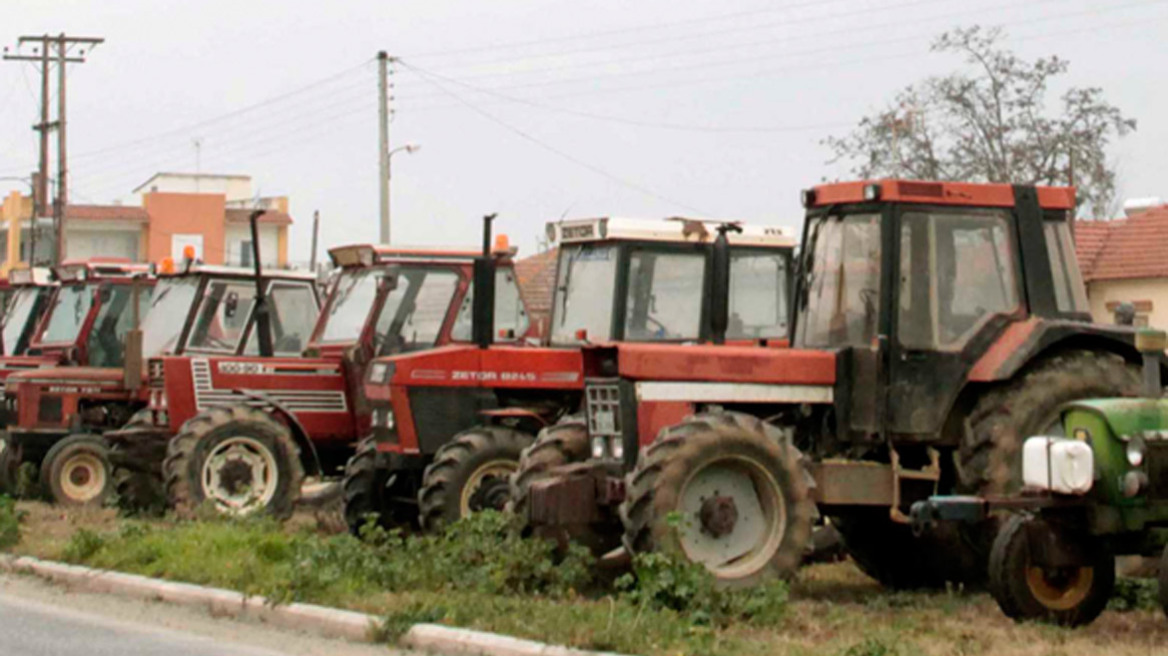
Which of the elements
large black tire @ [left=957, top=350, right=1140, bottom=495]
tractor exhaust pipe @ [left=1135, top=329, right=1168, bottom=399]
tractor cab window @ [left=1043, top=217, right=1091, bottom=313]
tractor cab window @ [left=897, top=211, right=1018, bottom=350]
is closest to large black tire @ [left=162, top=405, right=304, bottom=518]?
tractor cab window @ [left=897, top=211, right=1018, bottom=350]

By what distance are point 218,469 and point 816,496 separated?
8.01 m

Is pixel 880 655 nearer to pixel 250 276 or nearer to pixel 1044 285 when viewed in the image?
pixel 1044 285

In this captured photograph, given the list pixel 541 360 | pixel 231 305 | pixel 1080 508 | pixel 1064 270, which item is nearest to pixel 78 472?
pixel 231 305

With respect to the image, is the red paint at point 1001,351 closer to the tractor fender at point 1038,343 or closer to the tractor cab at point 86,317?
the tractor fender at point 1038,343

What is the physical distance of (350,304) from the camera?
768 inches

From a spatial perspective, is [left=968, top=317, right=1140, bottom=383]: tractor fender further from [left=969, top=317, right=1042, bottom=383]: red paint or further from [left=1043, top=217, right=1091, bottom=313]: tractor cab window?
[left=1043, top=217, right=1091, bottom=313]: tractor cab window

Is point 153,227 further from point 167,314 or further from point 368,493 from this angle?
point 368,493

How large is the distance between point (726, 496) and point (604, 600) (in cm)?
103

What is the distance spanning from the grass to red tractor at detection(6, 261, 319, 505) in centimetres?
670

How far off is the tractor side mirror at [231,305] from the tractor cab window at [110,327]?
295cm

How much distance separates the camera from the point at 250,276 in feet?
73.6

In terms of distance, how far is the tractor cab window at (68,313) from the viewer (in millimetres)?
25484

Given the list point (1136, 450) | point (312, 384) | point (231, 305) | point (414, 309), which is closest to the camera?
point (1136, 450)

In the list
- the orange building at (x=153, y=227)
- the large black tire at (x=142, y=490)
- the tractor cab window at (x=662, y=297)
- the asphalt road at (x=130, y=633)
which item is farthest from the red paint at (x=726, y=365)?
the orange building at (x=153, y=227)
